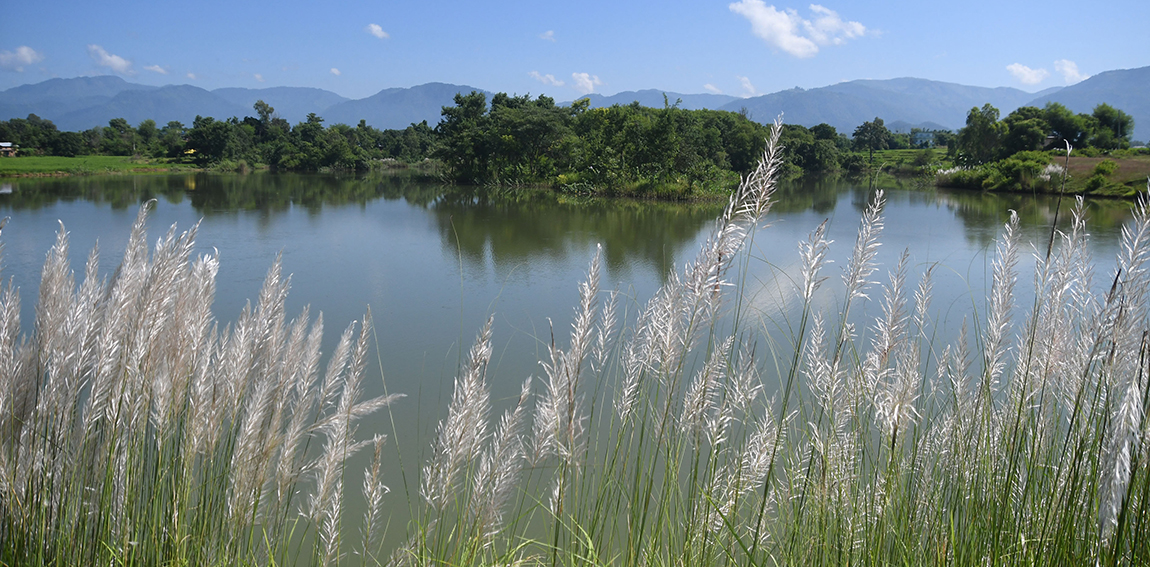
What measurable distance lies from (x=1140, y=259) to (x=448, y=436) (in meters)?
1.08

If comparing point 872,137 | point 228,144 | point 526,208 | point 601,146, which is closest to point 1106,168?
point 601,146

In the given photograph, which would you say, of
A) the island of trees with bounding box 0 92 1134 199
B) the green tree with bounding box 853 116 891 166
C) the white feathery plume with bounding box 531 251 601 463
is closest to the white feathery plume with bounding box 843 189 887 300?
the white feathery plume with bounding box 531 251 601 463

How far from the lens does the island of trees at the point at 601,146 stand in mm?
19922

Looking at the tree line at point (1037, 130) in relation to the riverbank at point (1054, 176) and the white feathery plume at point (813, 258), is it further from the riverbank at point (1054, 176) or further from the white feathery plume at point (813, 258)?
the white feathery plume at point (813, 258)

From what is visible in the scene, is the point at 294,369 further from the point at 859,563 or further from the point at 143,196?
the point at 143,196

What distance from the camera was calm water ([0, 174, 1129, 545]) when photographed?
15.7ft

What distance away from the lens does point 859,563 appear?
134 cm

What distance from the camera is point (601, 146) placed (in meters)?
21.8

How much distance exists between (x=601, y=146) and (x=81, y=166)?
20.7m

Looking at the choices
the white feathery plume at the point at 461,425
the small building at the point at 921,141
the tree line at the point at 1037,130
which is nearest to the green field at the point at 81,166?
the white feathery plume at the point at 461,425

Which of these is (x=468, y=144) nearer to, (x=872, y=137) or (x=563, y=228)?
(x=563, y=228)

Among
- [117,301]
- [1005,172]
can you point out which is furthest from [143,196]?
[1005,172]

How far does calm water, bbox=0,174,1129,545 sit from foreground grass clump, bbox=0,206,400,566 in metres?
0.40

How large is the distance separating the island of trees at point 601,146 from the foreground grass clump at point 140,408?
12744mm
